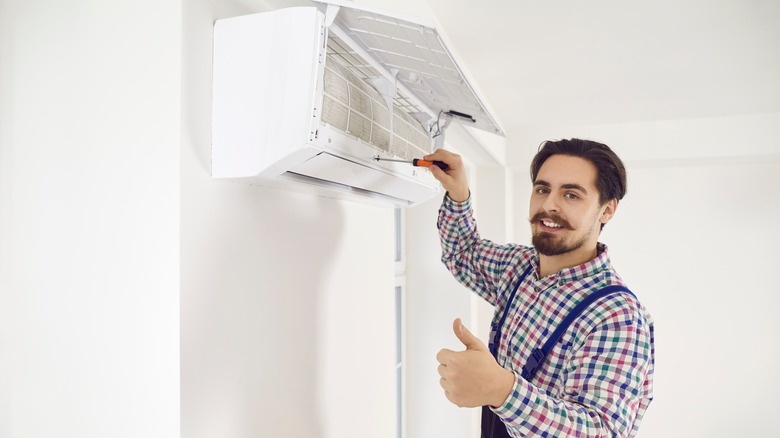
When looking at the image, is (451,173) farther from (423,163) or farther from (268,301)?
(268,301)

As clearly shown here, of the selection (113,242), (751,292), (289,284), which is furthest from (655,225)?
Result: (113,242)

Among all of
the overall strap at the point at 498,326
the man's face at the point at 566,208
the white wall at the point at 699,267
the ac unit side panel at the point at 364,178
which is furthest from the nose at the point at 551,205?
the white wall at the point at 699,267

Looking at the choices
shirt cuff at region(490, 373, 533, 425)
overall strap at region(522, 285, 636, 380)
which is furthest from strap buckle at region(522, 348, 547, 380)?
shirt cuff at region(490, 373, 533, 425)

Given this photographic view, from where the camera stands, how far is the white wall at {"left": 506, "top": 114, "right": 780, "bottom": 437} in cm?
394

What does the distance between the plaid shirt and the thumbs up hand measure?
24mm

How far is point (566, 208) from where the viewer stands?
125cm

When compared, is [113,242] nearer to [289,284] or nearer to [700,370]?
[289,284]

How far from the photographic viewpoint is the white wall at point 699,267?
12.9 feet

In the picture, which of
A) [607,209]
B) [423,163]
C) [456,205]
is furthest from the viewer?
[456,205]

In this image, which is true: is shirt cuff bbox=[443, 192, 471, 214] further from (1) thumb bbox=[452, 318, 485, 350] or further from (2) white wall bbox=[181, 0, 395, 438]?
(1) thumb bbox=[452, 318, 485, 350]

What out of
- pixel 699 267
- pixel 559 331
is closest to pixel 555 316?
pixel 559 331

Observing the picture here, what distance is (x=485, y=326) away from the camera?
4.00 m

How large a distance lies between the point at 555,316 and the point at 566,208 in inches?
10.2

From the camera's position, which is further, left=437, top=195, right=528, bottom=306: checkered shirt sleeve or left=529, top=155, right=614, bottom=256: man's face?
left=437, top=195, right=528, bottom=306: checkered shirt sleeve
